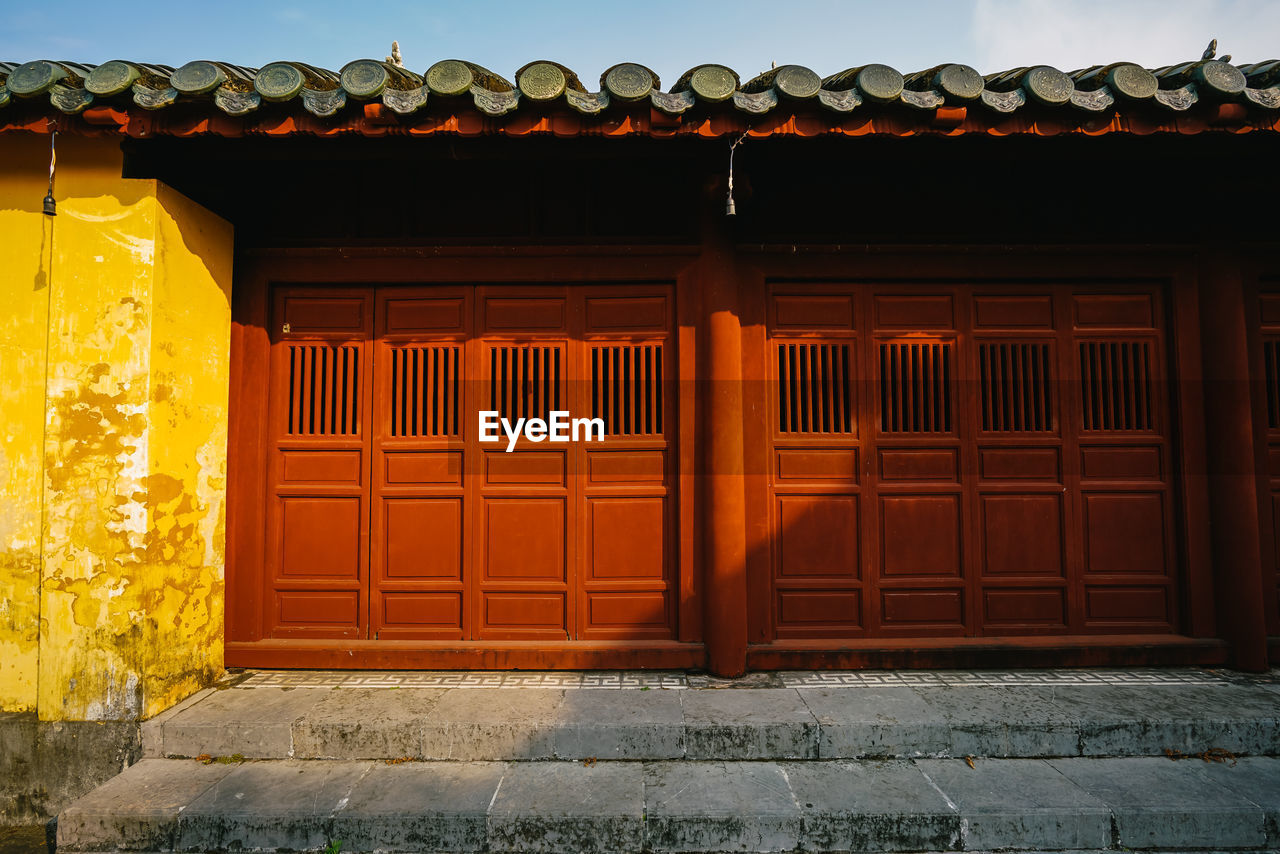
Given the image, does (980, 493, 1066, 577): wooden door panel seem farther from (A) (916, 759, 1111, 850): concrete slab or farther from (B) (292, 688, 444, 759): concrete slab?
(B) (292, 688, 444, 759): concrete slab

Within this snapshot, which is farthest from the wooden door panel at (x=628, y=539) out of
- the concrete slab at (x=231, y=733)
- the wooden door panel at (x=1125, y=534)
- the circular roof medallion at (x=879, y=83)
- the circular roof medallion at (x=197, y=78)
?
the circular roof medallion at (x=197, y=78)

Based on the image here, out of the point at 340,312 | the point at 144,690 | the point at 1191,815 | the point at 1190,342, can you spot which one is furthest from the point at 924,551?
the point at 144,690

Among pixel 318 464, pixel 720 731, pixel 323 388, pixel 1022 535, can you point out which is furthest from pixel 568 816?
pixel 1022 535

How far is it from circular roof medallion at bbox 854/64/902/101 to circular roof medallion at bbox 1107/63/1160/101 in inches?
51.2

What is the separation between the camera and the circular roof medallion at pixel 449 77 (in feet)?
12.5

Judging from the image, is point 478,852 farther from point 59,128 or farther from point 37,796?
point 59,128

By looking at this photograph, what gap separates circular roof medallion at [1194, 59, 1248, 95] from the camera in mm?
3781

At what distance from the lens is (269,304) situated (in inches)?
203

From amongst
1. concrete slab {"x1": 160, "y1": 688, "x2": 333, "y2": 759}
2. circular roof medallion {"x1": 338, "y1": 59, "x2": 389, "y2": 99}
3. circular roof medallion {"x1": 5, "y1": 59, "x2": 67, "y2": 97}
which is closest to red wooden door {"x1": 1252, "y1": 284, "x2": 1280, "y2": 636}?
circular roof medallion {"x1": 338, "y1": 59, "x2": 389, "y2": 99}

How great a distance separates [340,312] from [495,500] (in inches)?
78.4

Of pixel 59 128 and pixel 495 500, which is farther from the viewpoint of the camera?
pixel 495 500

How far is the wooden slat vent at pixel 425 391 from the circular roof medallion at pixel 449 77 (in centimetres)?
195

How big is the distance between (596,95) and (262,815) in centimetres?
450

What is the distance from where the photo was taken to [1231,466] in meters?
4.94
